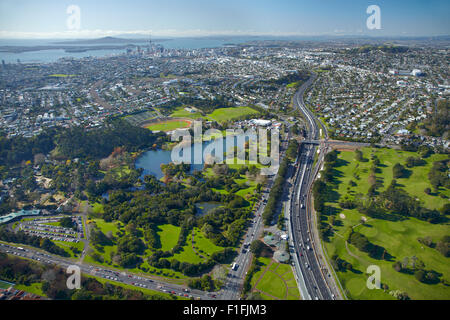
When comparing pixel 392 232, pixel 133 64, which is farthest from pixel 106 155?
pixel 133 64

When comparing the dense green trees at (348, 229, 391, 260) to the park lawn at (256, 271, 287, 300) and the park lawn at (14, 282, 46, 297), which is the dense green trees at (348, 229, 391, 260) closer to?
the park lawn at (256, 271, 287, 300)

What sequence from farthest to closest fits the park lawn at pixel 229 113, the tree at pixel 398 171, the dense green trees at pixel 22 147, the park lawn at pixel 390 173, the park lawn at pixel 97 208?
the park lawn at pixel 229 113
the dense green trees at pixel 22 147
the tree at pixel 398 171
the park lawn at pixel 97 208
the park lawn at pixel 390 173

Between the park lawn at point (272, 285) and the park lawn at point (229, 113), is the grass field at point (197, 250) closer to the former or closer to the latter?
the park lawn at point (272, 285)

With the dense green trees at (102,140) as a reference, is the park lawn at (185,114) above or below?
above

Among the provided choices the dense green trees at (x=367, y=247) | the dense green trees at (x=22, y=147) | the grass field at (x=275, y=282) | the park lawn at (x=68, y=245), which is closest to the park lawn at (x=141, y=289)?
the park lawn at (x=68, y=245)

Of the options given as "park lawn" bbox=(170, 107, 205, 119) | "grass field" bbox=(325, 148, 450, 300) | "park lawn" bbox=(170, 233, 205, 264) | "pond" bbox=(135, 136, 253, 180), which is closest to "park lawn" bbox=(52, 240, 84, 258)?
"park lawn" bbox=(170, 233, 205, 264)

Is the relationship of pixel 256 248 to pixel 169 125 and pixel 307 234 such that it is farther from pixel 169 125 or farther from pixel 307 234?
pixel 169 125

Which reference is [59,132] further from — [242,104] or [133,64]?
[133,64]
